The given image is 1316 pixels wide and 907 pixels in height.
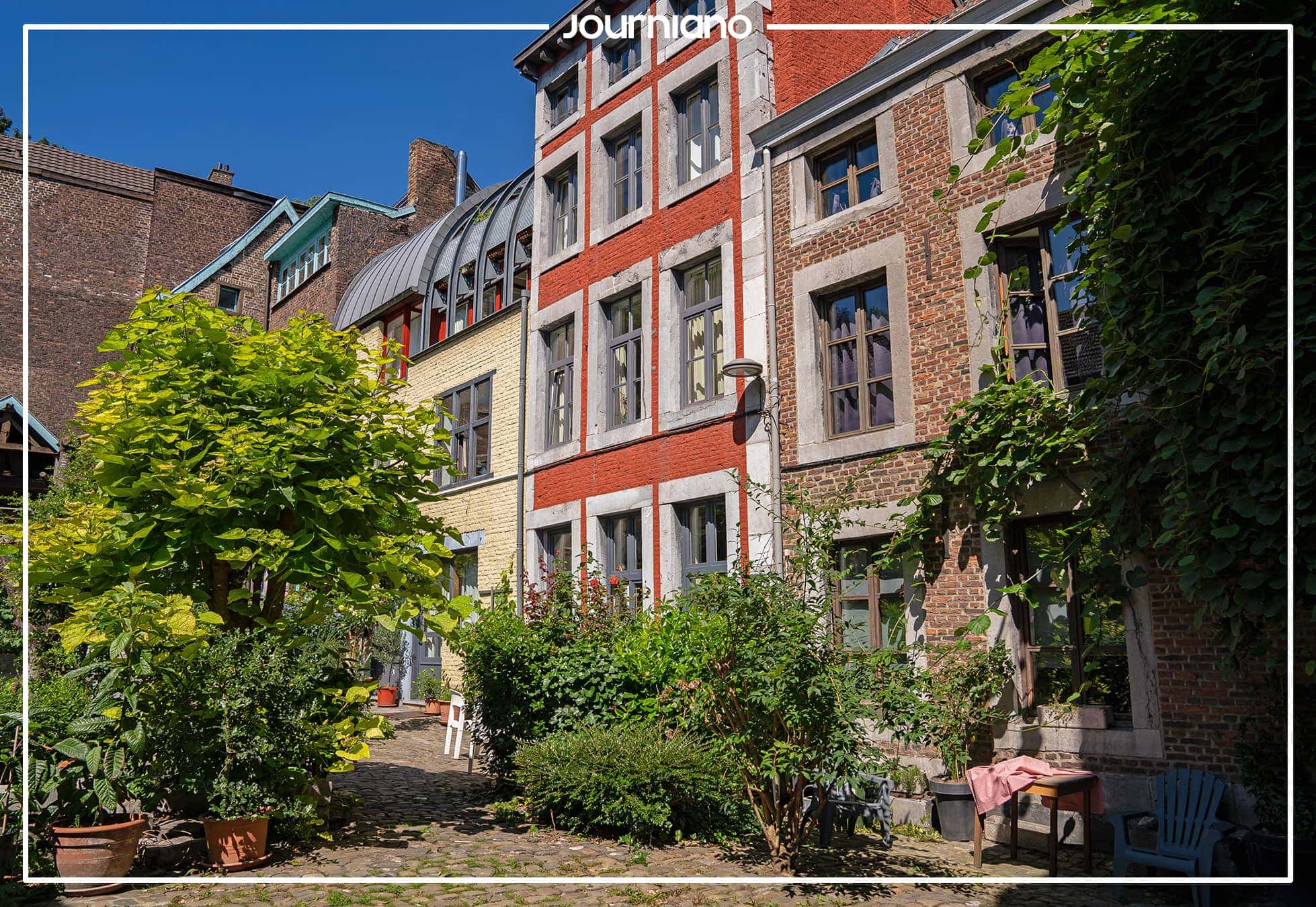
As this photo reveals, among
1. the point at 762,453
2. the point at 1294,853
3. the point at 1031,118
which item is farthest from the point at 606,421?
the point at 1294,853

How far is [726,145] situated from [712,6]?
2508 mm

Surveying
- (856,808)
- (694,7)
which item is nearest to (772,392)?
(856,808)

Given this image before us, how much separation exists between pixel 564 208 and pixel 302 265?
53.8 feet

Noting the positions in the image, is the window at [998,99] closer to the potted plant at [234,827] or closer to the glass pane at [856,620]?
the glass pane at [856,620]

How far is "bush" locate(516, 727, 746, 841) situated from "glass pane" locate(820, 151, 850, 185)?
272 inches

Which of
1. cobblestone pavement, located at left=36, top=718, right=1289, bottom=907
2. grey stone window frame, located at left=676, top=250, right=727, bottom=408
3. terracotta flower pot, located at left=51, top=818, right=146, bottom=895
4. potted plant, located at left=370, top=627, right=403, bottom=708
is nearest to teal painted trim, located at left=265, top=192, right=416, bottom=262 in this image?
potted plant, located at left=370, top=627, right=403, bottom=708

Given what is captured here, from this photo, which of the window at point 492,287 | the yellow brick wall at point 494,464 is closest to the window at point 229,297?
the window at point 492,287

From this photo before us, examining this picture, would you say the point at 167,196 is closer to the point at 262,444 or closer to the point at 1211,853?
the point at 262,444

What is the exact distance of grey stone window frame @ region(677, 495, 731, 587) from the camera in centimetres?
1289

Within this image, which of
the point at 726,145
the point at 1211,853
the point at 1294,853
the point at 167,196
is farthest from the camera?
the point at 167,196

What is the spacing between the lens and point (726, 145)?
13336 millimetres

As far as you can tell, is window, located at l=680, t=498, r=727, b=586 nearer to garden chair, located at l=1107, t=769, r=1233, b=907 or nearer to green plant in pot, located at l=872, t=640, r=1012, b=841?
green plant in pot, located at l=872, t=640, r=1012, b=841

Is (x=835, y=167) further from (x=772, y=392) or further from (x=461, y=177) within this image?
(x=461, y=177)

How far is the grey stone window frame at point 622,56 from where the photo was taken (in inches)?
615
